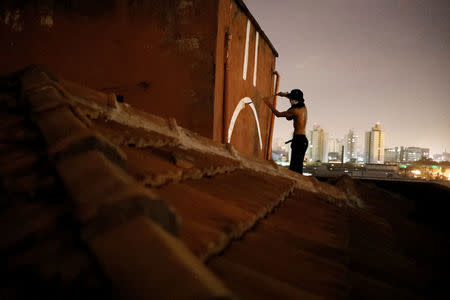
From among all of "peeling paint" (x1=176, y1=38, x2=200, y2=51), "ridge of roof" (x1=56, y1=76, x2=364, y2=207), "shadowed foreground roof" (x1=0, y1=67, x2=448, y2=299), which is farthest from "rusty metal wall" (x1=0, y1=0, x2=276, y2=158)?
"shadowed foreground roof" (x1=0, y1=67, x2=448, y2=299)

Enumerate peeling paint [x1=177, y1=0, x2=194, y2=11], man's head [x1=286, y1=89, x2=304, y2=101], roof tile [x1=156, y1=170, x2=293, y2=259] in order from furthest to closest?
man's head [x1=286, y1=89, x2=304, y2=101], peeling paint [x1=177, y1=0, x2=194, y2=11], roof tile [x1=156, y1=170, x2=293, y2=259]

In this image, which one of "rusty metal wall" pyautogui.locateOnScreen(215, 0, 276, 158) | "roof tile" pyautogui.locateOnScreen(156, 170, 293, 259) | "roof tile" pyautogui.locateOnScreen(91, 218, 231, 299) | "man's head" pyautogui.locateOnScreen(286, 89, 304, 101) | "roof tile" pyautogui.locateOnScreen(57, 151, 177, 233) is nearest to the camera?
"roof tile" pyautogui.locateOnScreen(91, 218, 231, 299)

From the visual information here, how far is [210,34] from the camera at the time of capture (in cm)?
452

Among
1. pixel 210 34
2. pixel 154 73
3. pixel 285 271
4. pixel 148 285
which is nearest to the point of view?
pixel 148 285

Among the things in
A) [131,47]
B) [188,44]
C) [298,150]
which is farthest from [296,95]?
[131,47]

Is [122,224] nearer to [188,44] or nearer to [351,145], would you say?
[188,44]

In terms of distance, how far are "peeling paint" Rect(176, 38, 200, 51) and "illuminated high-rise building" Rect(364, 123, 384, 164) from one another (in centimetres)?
7346

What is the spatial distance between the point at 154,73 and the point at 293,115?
3.08m

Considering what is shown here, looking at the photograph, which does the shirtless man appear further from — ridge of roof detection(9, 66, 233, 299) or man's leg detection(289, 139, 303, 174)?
ridge of roof detection(9, 66, 233, 299)

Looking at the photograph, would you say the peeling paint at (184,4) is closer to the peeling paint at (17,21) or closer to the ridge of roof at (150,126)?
the ridge of roof at (150,126)

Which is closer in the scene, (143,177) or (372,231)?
(143,177)

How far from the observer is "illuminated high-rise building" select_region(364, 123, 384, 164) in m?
66.2

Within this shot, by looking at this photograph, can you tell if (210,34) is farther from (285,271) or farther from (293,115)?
(285,271)

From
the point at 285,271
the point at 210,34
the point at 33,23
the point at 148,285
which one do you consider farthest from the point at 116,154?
the point at 33,23
